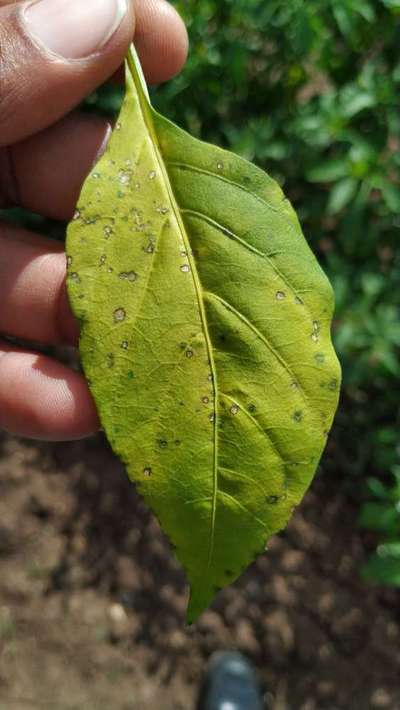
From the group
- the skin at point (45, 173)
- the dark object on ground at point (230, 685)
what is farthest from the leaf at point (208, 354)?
the dark object on ground at point (230, 685)

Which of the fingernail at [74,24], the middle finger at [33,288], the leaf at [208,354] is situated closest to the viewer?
the leaf at [208,354]

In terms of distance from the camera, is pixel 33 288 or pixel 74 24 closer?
pixel 74 24

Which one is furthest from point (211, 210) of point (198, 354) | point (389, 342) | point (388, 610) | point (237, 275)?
point (388, 610)

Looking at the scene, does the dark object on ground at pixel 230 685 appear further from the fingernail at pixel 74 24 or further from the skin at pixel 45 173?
the fingernail at pixel 74 24

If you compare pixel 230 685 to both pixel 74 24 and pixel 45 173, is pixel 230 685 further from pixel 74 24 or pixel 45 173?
pixel 74 24

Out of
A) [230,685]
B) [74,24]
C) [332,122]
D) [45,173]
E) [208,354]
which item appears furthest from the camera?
[230,685]

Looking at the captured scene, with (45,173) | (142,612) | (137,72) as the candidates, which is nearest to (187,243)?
(137,72)
